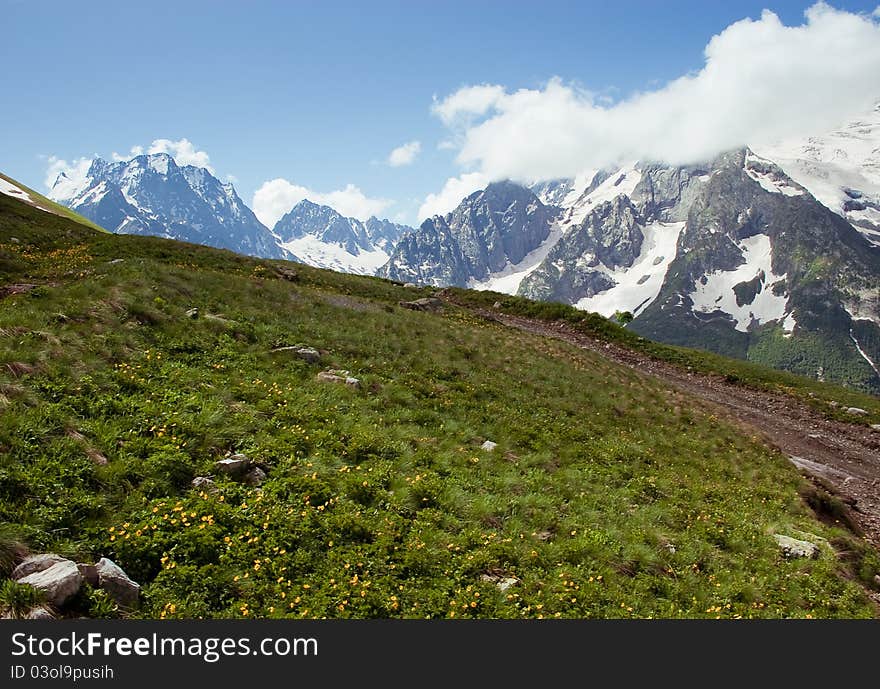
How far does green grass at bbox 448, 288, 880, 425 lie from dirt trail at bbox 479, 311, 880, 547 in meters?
1.27

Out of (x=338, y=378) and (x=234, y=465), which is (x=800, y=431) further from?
(x=234, y=465)

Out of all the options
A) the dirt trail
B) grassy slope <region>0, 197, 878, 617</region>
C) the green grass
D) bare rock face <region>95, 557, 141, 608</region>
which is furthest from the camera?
the green grass

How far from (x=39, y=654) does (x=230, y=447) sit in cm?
604

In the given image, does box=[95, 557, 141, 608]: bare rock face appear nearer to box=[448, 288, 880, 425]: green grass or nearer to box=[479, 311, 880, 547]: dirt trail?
box=[479, 311, 880, 547]: dirt trail

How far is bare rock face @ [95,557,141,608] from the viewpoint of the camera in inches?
Answer: 312

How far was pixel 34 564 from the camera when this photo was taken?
781 cm

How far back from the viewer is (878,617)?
39.5ft

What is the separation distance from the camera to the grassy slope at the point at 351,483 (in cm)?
924

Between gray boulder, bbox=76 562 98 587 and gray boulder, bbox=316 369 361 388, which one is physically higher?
gray boulder, bbox=316 369 361 388

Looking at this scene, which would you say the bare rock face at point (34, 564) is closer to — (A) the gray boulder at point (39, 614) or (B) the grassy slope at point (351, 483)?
(B) the grassy slope at point (351, 483)

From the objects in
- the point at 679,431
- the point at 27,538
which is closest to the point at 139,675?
the point at 27,538

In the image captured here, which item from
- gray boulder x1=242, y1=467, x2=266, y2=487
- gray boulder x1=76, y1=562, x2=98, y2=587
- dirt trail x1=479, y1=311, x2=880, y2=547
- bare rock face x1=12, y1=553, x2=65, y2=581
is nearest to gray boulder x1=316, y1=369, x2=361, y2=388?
gray boulder x1=242, y1=467, x2=266, y2=487

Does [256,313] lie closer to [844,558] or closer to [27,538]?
[27,538]

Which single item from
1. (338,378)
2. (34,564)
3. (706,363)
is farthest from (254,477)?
(706,363)
